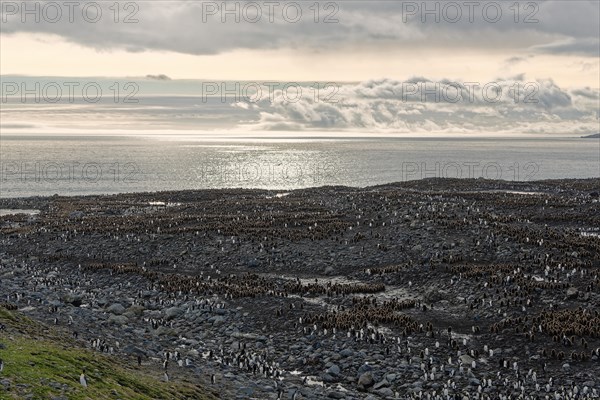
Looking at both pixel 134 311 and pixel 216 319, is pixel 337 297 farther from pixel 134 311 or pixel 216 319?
pixel 134 311

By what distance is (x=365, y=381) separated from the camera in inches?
736

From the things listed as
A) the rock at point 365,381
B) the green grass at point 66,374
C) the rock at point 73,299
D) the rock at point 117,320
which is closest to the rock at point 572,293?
the rock at point 365,381

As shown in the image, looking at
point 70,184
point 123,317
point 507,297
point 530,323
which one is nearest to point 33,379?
point 123,317

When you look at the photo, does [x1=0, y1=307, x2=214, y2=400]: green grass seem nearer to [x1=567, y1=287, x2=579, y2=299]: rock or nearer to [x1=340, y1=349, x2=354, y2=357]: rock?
[x1=340, y1=349, x2=354, y2=357]: rock

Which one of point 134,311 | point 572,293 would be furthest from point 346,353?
point 134,311

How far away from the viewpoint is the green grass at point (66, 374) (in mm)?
12586

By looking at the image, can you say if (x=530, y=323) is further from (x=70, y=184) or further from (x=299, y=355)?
(x=70, y=184)

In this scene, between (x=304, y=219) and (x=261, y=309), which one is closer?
(x=261, y=309)

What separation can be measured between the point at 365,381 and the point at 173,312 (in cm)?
1215

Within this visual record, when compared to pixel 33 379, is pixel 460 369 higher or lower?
lower

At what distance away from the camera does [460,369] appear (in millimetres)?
19250

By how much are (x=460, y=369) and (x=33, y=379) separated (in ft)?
45.6

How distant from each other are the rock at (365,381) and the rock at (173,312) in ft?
38.5

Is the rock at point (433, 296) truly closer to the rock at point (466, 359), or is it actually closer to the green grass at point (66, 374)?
the rock at point (466, 359)
